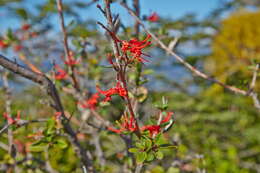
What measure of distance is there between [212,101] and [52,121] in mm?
3035

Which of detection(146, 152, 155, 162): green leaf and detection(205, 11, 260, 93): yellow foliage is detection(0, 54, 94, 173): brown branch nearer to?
detection(146, 152, 155, 162): green leaf

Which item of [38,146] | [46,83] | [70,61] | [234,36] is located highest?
[234,36]

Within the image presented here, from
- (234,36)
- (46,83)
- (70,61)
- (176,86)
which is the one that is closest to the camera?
(46,83)

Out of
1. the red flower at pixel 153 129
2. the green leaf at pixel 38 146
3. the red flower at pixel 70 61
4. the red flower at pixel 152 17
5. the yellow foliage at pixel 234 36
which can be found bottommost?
the green leaf at pixel 38 146

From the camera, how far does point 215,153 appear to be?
7.59 ft

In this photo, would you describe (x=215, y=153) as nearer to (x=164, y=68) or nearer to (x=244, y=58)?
(x=244, y=58)

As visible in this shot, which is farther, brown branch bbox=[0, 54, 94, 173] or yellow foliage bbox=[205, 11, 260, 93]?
yellow foliage bbox=[205, 11, 260, 93]

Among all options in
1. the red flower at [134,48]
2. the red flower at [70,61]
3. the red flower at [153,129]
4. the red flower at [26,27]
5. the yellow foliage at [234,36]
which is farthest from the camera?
the yellow foliage at [234,36]

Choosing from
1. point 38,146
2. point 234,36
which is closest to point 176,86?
point 234,36

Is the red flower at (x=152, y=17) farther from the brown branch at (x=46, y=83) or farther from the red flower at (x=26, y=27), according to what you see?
the red flower at (x=26, y=27)

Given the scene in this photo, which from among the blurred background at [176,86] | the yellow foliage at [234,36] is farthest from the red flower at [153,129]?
the yellow foliage at [234,36]

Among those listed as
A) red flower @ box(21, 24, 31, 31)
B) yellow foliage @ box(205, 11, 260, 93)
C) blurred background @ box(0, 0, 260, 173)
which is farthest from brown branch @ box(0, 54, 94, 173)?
yellow foliage @ box(205, 11, 260, 93)

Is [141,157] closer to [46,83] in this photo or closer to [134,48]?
[134,48]

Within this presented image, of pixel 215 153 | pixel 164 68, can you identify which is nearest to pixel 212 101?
pixel 215 153
